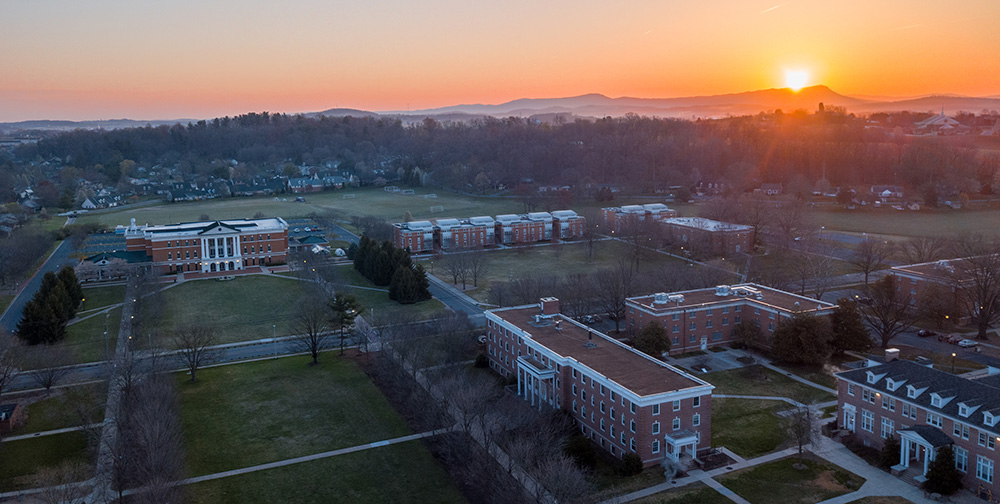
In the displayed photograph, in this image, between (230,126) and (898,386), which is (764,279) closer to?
(898,386)

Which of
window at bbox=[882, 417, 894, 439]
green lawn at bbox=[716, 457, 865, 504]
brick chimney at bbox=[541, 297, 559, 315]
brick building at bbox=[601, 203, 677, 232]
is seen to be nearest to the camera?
green lawn at bbox=[716, 457, 865, 504]

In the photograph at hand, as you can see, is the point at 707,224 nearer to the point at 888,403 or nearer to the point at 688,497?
the point at 888,403

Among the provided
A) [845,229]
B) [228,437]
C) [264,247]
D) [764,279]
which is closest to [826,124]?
[845,229]

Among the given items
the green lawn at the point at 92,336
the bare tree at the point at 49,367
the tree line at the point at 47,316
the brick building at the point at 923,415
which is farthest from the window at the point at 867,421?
the tree line at the point at 47,316

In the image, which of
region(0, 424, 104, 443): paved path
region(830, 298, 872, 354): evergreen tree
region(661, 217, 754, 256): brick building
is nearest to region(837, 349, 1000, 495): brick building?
region(830, 298, 872, 354): evergreen tree

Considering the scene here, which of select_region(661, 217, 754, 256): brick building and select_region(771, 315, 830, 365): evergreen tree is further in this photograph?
select_region(661, 217, 754, 256): brick building

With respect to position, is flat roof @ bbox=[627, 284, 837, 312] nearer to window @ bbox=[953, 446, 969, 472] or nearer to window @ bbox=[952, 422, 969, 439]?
window @ bbox=[952, 422, 969, 439]

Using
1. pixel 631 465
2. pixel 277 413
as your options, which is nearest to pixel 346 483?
pixel 277 413
